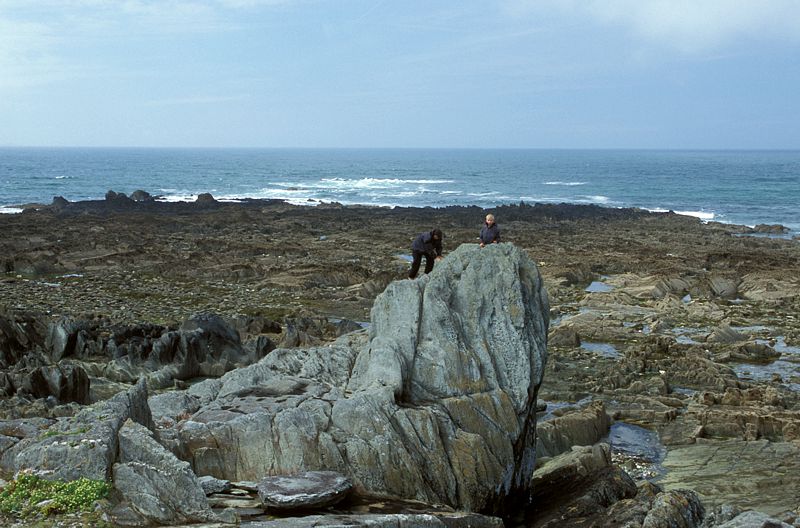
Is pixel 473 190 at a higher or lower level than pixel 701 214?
higher

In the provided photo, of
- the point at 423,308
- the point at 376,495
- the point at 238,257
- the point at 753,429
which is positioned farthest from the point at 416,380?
the point at 238,257

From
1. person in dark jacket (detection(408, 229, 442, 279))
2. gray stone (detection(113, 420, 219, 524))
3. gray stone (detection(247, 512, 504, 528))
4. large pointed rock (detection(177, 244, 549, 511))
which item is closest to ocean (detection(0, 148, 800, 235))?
person in dark jacket (detection(408, 229, 442, 279))

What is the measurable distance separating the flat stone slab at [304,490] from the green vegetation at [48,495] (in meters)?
2.23

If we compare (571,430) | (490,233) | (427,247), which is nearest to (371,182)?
(427,247)

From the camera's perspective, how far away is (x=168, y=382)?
24.1m

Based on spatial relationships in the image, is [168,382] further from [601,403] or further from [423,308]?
[601,403]

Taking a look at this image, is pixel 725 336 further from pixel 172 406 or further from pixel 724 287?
pixel 172 406

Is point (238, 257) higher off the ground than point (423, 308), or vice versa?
point (423, 308)

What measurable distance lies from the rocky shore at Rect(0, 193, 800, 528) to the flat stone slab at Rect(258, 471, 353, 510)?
23 centimetres

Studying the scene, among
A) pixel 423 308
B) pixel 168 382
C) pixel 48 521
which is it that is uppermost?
pixel 423 308

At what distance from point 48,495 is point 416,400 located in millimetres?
6958

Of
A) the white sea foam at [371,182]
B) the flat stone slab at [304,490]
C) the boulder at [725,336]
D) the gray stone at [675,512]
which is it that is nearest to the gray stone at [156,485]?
the flat stone slab at [304,490]

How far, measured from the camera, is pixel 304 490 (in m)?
11.5

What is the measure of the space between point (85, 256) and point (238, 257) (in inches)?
357
